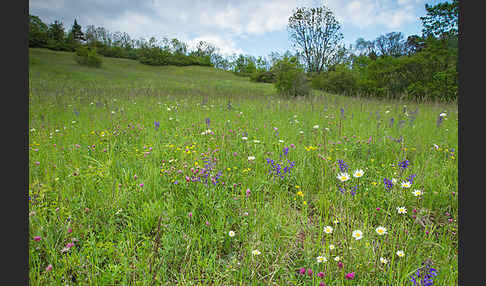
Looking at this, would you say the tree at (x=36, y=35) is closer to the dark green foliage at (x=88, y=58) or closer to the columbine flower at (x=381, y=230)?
the dark green foliage at (x=88, y=58)

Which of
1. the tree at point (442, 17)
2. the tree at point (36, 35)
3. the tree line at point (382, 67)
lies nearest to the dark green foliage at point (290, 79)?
the tree line at point (382, 67)

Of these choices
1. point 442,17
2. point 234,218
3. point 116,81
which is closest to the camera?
point 234,218

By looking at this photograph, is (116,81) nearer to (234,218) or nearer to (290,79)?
(290,79)

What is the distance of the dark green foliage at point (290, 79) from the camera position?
13398 millimetres

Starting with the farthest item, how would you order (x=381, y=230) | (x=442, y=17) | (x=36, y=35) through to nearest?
1. (x=36, y=35)
2. (x=442, y=17)
3. (x=381, y=230)

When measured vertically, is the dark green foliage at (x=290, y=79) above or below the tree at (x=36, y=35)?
below

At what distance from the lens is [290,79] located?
13383 millimetres

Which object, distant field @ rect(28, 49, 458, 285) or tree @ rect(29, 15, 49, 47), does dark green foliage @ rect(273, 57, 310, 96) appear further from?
tree @ rect(29, 15, 49, 47)

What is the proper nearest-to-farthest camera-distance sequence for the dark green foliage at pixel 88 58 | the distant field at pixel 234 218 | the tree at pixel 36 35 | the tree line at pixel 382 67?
the distant field at pixel 234 218
the tree line at pixel 382 67
the dark green foliage at pixel 88 58
the tree at pixel 36 35

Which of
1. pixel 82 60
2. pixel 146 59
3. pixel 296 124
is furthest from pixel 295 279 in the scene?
pixel 146 59

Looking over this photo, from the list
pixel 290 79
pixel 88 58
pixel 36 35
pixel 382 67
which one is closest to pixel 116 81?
pixel 88 58

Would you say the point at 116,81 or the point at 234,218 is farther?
the point at 116,81

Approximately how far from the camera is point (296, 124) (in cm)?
482

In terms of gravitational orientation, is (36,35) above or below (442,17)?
above
